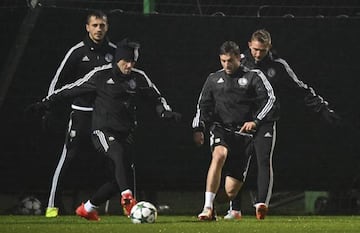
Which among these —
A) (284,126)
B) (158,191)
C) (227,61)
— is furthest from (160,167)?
(227,61)

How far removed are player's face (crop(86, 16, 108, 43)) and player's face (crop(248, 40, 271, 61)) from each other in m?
1.63

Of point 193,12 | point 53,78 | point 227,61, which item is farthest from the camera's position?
point 193,12

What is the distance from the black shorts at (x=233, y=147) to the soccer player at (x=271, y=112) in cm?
8

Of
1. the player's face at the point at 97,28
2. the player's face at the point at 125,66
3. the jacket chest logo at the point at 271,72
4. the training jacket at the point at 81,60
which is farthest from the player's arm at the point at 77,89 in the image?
the jacket chest logo at the point at 271,72

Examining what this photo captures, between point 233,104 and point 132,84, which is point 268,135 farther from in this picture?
point 132,84

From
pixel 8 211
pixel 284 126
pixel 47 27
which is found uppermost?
pixel 47 27

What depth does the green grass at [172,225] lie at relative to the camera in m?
10.4

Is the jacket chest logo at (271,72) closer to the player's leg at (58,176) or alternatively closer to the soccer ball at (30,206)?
the player's leg at (58,176)

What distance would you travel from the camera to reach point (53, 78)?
13859 millimetres

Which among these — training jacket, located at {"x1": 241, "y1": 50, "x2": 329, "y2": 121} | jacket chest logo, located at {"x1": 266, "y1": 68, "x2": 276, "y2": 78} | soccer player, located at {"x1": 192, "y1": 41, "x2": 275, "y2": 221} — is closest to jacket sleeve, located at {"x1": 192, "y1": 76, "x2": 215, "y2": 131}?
soccer player, located at {"x1": 192, "y1": 41, "x2": 275, "y2": 221}

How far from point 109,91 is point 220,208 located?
3.82 m

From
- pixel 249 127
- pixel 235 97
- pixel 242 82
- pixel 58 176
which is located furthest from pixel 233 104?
pixel 58 176

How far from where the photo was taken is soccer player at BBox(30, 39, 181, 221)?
1213 centimetres

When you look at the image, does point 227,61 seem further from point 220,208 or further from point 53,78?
point 220,208
